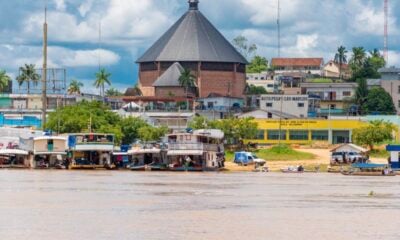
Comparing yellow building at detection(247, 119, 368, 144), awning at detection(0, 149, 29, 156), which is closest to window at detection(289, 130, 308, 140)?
yellow building at detection(247, 119, 368, 144)

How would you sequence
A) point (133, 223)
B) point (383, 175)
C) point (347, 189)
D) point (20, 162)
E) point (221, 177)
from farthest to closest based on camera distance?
point (20, 162)
point (383, 175)
point (221, 177)
point (347, 189)
point (133, 223)

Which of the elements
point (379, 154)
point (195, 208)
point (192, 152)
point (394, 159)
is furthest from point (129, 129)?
point (195, 208)

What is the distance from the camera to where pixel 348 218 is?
57.4 meters

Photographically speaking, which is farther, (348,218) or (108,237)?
(348,218)

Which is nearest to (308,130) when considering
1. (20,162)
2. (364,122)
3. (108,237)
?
(364,122)

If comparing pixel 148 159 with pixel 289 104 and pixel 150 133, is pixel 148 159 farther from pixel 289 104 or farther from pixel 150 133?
pixel 289 104

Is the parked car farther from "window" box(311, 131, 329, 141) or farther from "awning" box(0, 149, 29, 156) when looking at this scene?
"window" box(311, 131, 329, 141)

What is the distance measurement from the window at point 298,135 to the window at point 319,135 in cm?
110

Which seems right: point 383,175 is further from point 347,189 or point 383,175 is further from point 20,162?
point 20,162

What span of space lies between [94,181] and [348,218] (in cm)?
3766

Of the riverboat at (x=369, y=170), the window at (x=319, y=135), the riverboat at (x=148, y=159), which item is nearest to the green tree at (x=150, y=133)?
the window at (x=319, y=135)

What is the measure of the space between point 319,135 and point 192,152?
202 ft

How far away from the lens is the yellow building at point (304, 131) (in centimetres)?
17138

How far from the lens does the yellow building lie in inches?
6747
